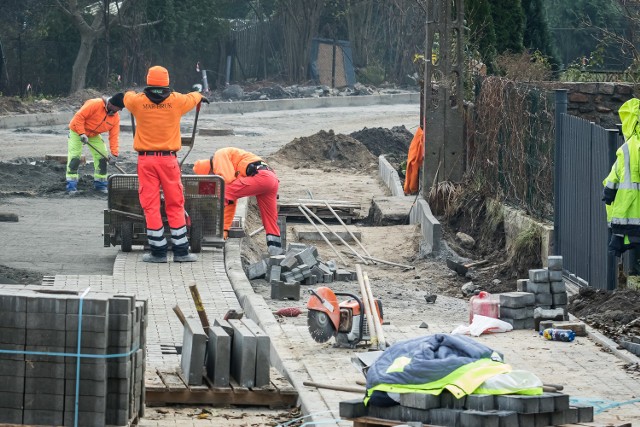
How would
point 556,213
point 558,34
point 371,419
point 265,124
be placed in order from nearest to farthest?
1. point 371,419
2. point 556,213
3. point 265,124
4. point 558,34

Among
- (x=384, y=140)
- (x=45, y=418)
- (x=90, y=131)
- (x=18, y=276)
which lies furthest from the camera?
(x=384, y=140)

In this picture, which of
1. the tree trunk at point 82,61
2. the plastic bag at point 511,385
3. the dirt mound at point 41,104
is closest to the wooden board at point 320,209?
the plastic bag at point 511,385

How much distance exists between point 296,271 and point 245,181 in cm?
201

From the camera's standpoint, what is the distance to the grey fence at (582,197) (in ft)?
43.3

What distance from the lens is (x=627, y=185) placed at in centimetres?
1175

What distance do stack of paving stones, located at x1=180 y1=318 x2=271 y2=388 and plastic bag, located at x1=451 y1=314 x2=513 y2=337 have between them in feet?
8.71

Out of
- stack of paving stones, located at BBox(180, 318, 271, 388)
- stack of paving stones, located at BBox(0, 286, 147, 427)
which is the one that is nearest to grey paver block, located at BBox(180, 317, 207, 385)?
stack of paving stones, located at BBox(180, 318, 271, 388)

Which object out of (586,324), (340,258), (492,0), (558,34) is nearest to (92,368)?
(586,324)

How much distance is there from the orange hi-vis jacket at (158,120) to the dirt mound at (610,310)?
456 cm

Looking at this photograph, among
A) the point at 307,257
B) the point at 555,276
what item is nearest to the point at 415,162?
the point at 307,257

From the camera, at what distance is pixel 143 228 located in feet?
49.9

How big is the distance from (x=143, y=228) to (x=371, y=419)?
788cm

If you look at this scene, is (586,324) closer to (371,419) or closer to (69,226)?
(371,419)

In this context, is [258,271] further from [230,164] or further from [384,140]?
[384,140]
